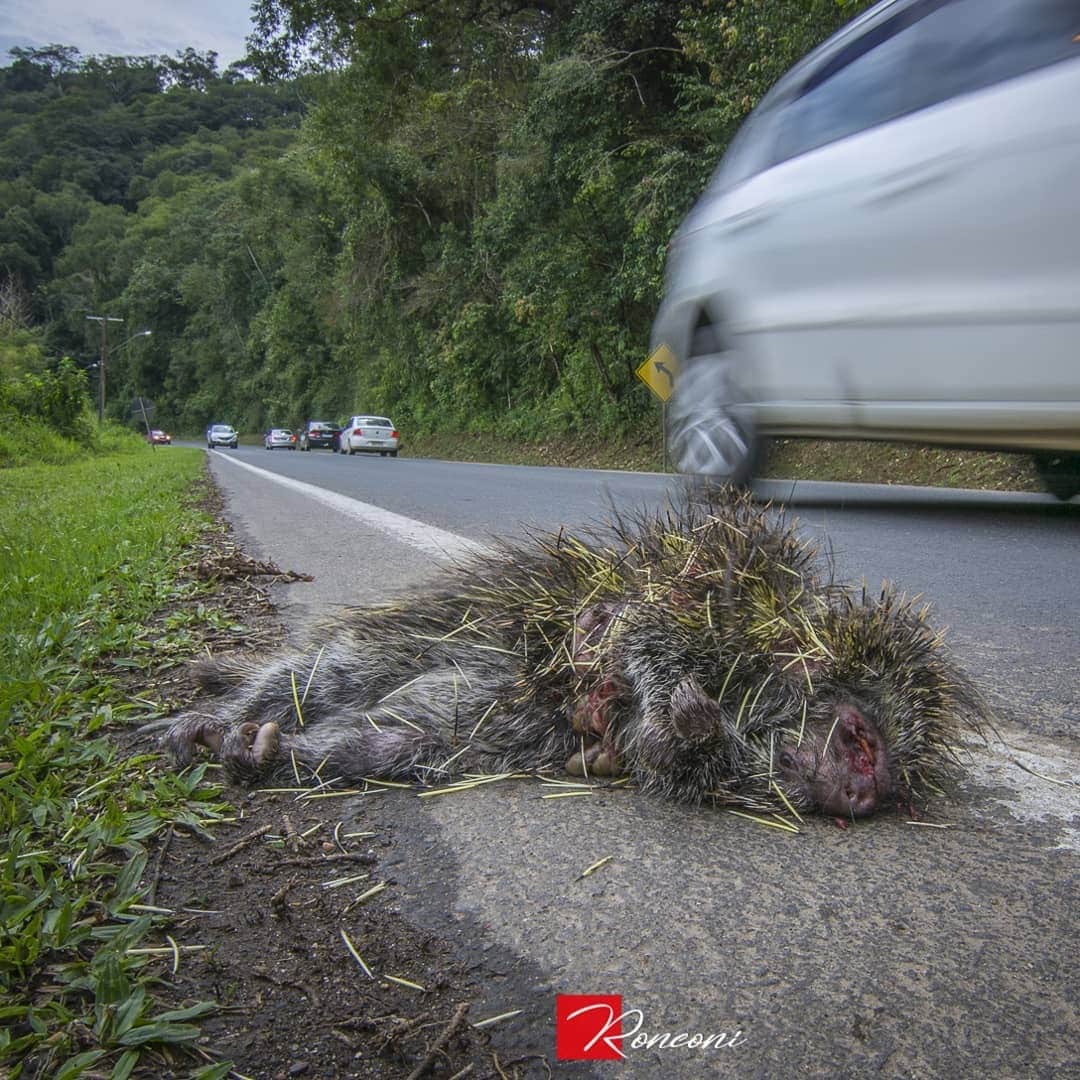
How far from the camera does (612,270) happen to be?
61.2 ft

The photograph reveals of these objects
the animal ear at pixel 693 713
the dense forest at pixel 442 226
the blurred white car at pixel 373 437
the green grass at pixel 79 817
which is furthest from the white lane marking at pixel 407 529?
the blurred white car at pixel 373 437

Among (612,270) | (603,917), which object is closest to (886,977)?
(603,917)

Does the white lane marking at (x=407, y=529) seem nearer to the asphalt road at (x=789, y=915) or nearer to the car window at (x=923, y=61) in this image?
the asphalt road at (x=789, y=915)

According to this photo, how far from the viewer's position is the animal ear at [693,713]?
1749 millimetres

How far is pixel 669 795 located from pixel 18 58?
439ft

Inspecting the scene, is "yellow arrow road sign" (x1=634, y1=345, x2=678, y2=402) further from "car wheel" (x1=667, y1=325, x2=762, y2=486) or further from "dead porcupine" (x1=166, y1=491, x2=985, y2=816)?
"dead porcupine" (x1=166, y1=491, x2=985, y2=816)

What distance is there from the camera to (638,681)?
73.2 inches

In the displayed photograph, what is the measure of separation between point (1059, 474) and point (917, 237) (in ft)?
1.95

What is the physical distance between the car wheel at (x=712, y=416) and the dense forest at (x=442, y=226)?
10.8ft

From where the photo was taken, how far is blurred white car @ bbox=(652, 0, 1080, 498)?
70 cm

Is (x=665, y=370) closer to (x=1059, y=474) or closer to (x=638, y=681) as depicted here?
(x=1059, y=474)

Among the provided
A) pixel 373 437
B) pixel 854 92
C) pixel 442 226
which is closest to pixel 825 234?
pixel 854 92

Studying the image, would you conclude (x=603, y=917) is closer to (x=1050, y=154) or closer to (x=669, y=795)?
(x=669, y=795)

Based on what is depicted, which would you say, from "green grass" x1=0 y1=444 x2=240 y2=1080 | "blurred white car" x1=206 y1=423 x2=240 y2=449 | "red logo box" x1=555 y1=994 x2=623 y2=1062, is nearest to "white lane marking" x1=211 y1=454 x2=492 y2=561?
"green grass" x1=0 y1=444 x2=240 y2=1080
